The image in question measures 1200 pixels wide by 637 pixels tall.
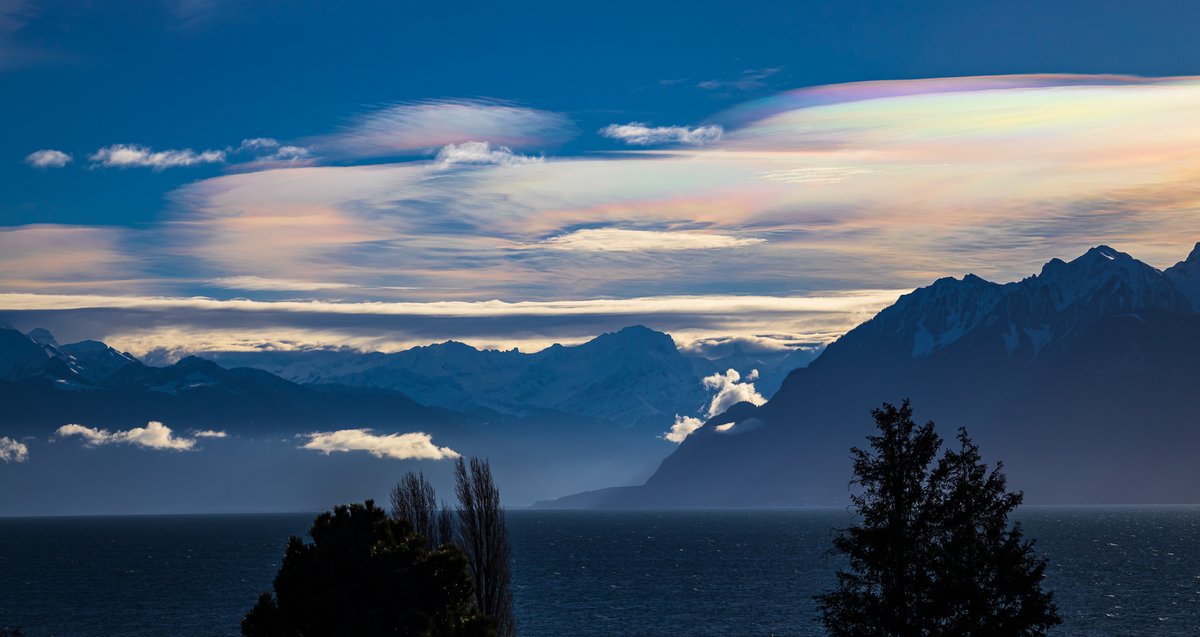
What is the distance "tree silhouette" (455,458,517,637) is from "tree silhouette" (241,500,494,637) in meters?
22.2

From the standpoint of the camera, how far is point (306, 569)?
143ft

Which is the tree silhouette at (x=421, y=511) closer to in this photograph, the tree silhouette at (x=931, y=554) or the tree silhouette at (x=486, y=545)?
the tree silhouette at (x=486, y=545)

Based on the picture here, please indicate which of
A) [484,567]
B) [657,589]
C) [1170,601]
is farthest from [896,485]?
[657,589]

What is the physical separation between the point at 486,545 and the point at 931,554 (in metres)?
34.3

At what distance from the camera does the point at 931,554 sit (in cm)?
3691

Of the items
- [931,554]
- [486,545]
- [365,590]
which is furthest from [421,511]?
[931,554]

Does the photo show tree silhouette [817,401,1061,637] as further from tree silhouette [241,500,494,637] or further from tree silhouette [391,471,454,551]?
tree silhouette [391,471,454,551]

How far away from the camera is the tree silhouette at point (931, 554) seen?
35844 millimetres

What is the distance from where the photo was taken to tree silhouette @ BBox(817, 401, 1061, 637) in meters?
35.8

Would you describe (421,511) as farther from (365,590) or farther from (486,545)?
(365,590)

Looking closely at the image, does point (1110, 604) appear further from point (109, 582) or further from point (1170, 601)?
point (109, 582)

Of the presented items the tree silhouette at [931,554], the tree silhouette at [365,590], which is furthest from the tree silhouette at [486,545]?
the tree silhouette at [931,554]

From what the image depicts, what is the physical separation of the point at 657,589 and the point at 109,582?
3310 inches

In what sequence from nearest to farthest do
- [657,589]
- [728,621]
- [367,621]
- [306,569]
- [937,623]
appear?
[937,623], [367,621], [306,569], [728,621], [657,589]
